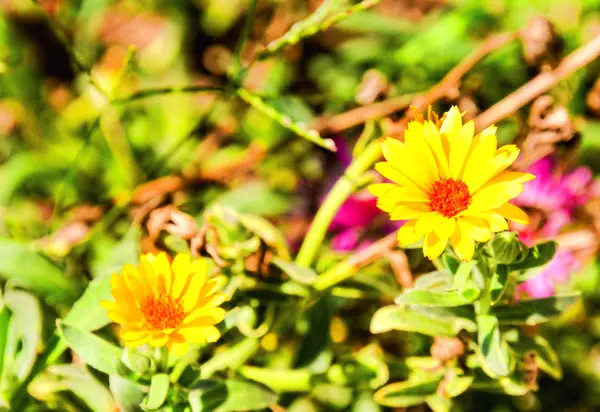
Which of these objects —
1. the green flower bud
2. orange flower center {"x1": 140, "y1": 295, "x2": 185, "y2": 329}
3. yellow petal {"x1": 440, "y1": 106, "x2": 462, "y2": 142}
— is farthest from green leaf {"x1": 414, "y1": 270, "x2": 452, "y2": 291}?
orange flower center {"x1": 140, "y1": 295, "x2": 185, "y2": 329}

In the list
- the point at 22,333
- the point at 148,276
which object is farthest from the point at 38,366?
the point at 148,276

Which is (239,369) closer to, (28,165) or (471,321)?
(471,321)

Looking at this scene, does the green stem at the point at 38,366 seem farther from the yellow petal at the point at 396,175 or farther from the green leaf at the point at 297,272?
the yellow petal at the point at 396,175

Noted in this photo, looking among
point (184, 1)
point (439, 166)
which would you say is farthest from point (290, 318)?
point (184, 1)

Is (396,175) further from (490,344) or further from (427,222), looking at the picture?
(490,344)

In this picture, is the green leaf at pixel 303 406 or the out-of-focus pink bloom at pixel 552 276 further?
the out-of-focus pink bloom at pixel 552 276

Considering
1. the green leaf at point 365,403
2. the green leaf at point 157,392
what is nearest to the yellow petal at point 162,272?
the green leaf at point 157,392

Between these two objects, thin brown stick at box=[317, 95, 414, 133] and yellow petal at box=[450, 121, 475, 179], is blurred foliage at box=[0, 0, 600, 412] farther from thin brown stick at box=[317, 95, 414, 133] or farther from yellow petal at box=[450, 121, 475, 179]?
yellow petal at box=[450, 121, 475, 179]
